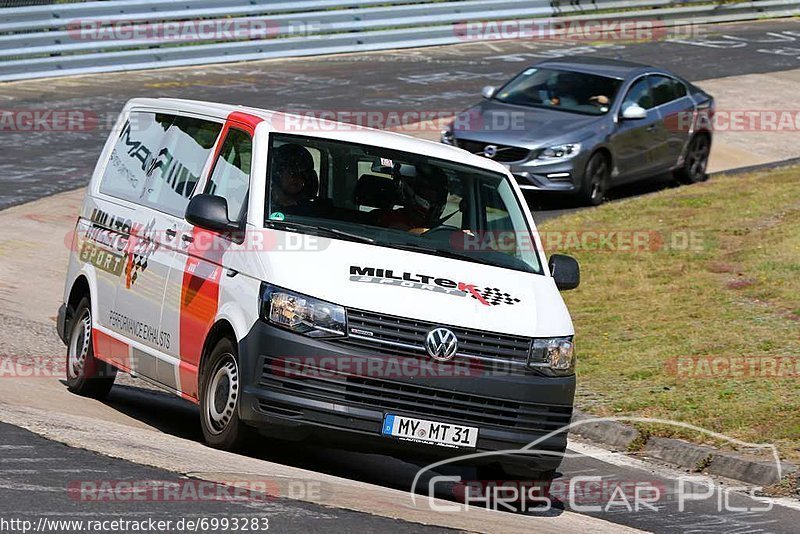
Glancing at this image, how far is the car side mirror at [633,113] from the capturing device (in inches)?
741

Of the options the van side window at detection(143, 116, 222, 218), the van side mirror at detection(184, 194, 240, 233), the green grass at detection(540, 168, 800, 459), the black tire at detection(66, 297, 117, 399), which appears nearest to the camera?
the van side mirror at detection(184, 194, 240, 233)

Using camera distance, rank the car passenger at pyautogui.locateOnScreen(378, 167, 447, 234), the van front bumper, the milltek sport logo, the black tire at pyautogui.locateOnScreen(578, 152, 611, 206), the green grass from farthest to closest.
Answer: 1. the black tire at pyautogui.locateOnScreen(578, 152, 611, 206)
2. the green grass
3. the car passenger at pyautogui.locateOnScreen(378, 167, 447, 234)
4. the milltek sport logo
5. the van front bumper

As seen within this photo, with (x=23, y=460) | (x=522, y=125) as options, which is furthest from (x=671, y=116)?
(x=23, y=460)

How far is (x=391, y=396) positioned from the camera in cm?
743

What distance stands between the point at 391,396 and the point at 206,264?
1470mm

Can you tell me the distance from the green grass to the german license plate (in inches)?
113

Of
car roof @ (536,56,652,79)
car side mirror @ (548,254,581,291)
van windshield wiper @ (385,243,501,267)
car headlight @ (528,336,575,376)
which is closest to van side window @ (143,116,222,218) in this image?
van windshield wiper @ (385,243,501,267)

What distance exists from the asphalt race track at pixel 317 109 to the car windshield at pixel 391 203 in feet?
4.54

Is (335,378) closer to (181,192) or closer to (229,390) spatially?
(229,390)

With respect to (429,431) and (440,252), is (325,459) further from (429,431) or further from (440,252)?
(440,252)

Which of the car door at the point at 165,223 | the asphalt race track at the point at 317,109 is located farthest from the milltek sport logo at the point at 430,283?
the car door at the point at 165,223

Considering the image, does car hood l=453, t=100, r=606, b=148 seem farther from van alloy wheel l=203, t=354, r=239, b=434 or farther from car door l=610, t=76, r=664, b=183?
van alloy wheel l=203, t=354, r=239, b=434

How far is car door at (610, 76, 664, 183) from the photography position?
1892 centimetres

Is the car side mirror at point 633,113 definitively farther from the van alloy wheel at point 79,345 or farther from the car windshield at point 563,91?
the van alloy wheel at point 79,345
